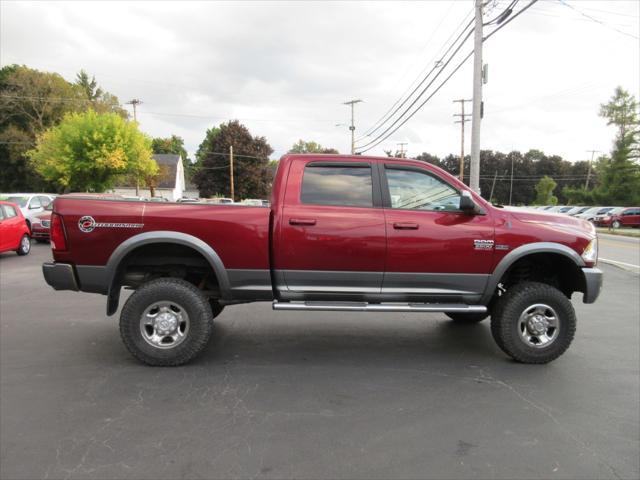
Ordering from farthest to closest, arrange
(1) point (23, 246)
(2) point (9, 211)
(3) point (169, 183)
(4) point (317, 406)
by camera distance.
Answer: (3) point (169, 183), (1) point (23, 246), (2) point (9, 211), (4) point (317, 406)

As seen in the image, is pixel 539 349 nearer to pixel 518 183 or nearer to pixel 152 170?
pixel 152 170

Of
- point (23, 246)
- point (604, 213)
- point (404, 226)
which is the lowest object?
point (23, 246)

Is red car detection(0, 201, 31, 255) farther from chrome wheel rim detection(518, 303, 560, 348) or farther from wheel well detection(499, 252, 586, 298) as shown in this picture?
chrome wheel rim detection(518, 303, 560, 348)

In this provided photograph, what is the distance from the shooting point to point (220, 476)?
250 centimetres

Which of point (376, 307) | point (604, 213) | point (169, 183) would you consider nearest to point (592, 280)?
point (376, 307)

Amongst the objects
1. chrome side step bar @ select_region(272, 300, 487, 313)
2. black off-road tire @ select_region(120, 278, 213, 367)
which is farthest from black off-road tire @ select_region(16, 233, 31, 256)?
chrome side step bar @ select_region(272, 300, 487, 313)

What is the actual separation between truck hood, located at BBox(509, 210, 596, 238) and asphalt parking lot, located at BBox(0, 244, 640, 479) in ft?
4.45

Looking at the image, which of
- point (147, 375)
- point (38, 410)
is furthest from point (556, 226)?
point (38, 410)

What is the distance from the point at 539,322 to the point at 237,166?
57.6 m

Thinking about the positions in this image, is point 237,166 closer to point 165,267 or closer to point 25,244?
point 25,244

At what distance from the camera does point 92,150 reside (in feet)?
84.2

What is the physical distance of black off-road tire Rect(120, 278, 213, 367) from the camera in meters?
3.97

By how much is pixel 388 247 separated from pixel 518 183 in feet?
317

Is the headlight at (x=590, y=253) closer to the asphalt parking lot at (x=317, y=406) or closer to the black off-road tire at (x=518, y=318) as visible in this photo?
the black off-road tire at (x=518, y=318)
